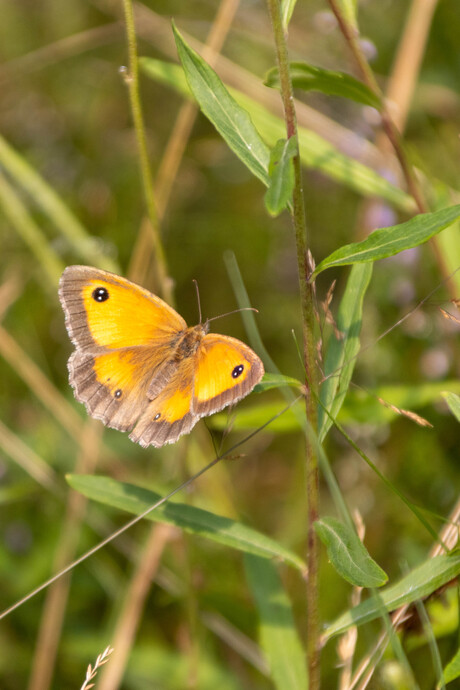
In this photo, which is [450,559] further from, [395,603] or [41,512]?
[41,512]

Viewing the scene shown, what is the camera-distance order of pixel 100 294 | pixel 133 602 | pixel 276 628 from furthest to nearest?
pixel 133 602 < pixel 100 294 < pixel 276 628

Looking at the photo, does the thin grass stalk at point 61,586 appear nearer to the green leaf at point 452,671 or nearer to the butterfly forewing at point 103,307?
the butterfly forewing at point 103,307

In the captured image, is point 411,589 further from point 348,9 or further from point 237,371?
point 348,9

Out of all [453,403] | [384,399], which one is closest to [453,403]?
[453,403]

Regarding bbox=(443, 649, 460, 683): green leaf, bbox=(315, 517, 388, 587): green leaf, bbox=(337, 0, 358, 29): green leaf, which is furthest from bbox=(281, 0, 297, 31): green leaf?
bbox=(443, 649, 460, 683): green leaf

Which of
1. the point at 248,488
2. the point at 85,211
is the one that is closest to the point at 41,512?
the point at 248,488

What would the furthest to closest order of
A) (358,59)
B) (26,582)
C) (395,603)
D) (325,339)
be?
(26,582)
(358,59)
(325,339)
(395,603)
